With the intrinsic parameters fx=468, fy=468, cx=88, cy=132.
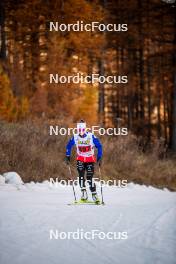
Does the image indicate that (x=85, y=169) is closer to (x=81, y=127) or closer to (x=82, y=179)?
(x=82, y=179)

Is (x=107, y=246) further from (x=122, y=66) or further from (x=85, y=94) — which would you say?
(x=122, y=66)

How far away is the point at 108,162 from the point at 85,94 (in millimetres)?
5900

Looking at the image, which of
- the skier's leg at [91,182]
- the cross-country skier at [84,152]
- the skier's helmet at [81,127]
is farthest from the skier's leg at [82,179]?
the skier's helmet at [81,127]

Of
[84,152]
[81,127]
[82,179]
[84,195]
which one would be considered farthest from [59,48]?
[84,195]

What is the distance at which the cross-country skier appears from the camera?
8039 mm

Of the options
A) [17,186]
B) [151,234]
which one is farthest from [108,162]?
[151,234]

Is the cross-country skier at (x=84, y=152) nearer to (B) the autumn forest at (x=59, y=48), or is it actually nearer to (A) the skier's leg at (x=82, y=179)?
(A) the skier's leg at (x=82, y=179)

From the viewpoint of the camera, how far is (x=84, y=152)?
8.38m

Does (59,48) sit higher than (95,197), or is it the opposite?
(59,48)

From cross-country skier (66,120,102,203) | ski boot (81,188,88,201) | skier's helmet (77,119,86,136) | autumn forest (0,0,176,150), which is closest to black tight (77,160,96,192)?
cross-country skier (66,120,102,203)

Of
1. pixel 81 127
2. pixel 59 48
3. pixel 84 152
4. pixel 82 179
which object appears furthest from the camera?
pixel 59 48

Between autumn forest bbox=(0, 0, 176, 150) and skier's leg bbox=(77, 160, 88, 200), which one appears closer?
skier's leg bbox=(77, 160, 88, 200)

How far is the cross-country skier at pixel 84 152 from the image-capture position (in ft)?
26.4

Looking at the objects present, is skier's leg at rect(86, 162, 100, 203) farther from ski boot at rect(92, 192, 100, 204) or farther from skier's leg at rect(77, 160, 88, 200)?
skier's leg at rect(77, 160, 88, 200)
